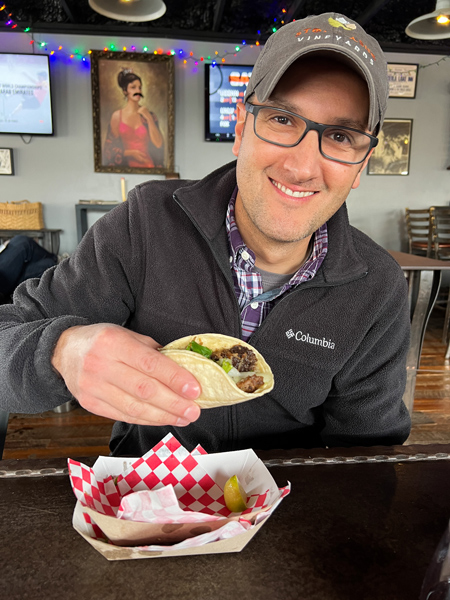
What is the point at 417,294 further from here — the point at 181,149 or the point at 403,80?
the point at 403,80

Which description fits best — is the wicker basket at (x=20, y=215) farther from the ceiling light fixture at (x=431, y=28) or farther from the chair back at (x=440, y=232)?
the chair back at (x=440, y=232)

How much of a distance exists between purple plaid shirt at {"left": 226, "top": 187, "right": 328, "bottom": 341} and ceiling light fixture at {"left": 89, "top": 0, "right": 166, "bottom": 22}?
3473 mm

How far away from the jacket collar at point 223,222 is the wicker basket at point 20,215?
15.8 ft

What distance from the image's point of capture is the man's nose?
1.14 m

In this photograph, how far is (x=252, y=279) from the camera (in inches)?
51.1

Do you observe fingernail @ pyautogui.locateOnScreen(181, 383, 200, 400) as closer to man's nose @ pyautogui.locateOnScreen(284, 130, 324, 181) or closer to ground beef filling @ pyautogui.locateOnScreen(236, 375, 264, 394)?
ground beef filling @ pyautogui.locateOnScreen(236, 375, 264, 394)

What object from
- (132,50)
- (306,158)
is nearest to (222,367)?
(306,158)

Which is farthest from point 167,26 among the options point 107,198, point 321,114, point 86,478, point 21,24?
point 86,478

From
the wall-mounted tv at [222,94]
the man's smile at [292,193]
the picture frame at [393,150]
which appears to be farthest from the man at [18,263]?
the picture frame at [393,150]

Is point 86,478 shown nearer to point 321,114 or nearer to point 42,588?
point 42,588

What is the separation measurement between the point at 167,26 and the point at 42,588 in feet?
21.2

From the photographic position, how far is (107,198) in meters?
6.02

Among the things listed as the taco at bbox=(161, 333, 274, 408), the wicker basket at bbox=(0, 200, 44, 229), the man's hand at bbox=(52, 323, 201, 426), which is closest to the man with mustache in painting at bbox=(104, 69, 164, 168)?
the wicker basket at bbox=(0, 200, 44, 229)

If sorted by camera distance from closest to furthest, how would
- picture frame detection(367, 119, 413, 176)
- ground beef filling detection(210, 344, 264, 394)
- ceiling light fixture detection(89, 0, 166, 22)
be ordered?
1. ground beef filling detection(210, 344, 264, 394)
2. ceiling light fixture detection(89, 0, 166, 22)
3. picture frame detection(367, 119, 413, 176)
